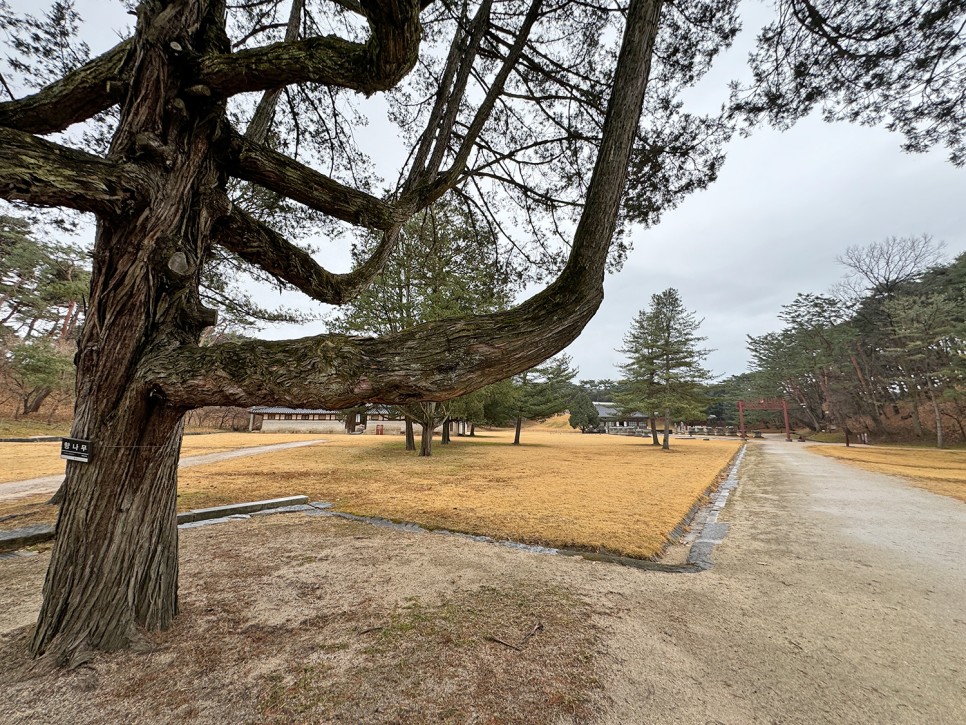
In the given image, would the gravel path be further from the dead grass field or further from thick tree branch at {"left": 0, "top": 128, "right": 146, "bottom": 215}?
thick tree branch at {"left": 0, "top": 128, "right": 146, "bottom": 215}

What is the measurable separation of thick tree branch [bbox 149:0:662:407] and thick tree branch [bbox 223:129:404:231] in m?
1.09

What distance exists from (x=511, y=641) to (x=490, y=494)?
14.4 feet

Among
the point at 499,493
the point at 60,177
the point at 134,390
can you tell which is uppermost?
the point at 60,177

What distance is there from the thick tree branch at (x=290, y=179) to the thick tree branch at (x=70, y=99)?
0.57 meters

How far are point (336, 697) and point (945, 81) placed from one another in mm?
6575

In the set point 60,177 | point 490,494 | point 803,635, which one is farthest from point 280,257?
point 490,494

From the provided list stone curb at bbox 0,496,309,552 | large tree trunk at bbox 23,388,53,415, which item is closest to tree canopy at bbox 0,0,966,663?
stone curb at bbox 0,496,309,552

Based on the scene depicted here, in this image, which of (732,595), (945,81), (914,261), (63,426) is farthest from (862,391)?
(63,426)

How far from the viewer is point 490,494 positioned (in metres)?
6.27

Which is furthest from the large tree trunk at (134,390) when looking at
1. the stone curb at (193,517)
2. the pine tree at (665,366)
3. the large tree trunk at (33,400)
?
the large tree trunk at (33,400)

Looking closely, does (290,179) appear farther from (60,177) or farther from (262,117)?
(262,117)

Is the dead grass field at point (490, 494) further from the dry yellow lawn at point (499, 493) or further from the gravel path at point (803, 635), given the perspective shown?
the gravel path at point (803, 635)

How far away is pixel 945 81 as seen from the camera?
11.5ft

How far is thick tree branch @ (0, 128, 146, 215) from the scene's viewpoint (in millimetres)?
1424
